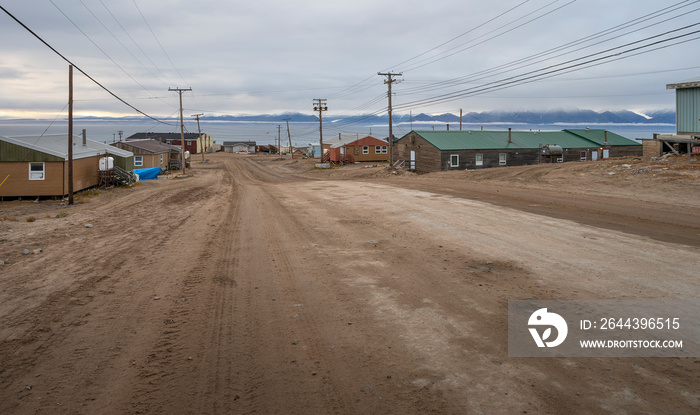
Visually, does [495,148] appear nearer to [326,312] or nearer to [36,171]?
[36,171]

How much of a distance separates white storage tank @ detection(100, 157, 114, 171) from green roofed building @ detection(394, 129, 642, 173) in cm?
3022

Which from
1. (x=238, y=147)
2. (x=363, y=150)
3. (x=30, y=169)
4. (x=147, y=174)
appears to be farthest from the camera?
(x=238, y=147)

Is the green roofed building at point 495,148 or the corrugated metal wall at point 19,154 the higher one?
the green roofed building at point 495,148

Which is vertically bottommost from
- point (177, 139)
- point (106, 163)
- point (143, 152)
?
point (106, 163)

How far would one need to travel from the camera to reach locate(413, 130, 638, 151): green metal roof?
49.5m

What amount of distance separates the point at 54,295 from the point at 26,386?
3900 mm

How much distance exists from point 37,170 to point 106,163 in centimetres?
662

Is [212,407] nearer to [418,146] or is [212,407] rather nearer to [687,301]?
[687,301]

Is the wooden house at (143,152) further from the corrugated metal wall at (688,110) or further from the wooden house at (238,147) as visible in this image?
the wooden house at (238,147)

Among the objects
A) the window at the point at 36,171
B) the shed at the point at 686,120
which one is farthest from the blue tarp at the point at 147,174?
the shed at the point at 686,120

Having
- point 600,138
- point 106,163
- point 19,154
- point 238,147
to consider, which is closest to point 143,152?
point 106,163

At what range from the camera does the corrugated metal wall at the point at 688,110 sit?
31.0 m

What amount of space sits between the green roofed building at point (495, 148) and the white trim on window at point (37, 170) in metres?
34.2

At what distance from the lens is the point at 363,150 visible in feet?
229
